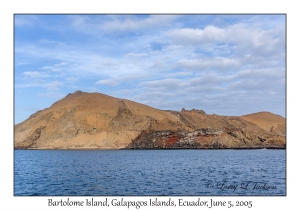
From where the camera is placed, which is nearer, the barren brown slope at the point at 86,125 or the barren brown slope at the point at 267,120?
the barren brown slope at the point at 86,125

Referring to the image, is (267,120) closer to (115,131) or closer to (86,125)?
(115,131)

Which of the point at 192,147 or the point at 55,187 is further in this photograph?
the point at 192,147

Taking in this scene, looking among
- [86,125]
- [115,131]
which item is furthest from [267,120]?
[86,125]

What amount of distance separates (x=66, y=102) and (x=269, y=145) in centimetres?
8103

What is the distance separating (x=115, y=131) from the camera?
121750 mm

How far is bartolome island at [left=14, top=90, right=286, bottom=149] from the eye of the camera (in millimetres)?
107500

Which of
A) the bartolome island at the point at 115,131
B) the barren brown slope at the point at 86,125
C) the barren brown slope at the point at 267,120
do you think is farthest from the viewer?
the barren brown slope at the point at 267,120

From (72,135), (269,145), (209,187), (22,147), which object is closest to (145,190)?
(209,187)

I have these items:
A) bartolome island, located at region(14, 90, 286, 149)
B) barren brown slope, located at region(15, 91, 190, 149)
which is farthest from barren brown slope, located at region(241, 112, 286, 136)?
barren brown slope, located at region(15, 91, 190, 149)

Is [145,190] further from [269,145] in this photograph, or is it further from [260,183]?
[269,145]

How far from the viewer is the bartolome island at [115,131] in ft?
353

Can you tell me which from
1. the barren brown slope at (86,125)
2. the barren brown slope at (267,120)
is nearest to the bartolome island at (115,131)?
the barren brown slope at (86,125)

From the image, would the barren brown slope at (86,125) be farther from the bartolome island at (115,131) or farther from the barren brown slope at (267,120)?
the barren brown slope at (267,120)
